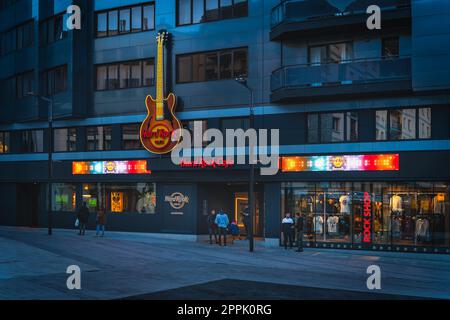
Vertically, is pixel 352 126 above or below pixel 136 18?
below

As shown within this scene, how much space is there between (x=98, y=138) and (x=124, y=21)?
23.5 feet

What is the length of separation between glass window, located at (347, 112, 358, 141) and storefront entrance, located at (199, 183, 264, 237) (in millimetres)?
6383

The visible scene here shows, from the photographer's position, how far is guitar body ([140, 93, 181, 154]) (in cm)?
3197

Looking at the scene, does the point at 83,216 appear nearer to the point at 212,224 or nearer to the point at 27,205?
the point at 212,224

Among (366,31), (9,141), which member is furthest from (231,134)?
(9,141)

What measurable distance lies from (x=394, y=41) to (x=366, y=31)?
1.38 metres

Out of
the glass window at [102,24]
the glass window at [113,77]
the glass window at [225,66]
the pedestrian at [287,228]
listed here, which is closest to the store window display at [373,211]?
the pedestrian at [287,228]

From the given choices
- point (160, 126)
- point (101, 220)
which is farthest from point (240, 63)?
point (101, 220)

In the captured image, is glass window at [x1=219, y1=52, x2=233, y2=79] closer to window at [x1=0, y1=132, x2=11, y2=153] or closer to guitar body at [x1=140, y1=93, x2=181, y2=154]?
guitar body at [x1=140, y1=93, x2=181, y2=154]

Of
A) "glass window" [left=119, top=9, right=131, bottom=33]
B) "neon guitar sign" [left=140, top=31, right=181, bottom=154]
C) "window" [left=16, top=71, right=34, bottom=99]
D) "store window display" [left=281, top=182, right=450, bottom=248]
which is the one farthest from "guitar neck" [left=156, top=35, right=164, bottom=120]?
"window" [left=16, top=71, right=34, bottom=99]

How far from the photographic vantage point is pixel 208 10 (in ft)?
105

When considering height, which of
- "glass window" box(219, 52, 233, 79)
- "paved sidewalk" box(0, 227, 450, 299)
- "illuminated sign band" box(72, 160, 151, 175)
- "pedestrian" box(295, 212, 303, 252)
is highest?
"glass window" box(219, 52, 233, 79)

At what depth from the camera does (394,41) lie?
2730 cm

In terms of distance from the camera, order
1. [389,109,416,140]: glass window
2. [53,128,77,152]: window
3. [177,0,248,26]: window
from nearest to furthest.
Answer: [389,109,416,140]: glass window < [177,0,248,26]: window < [53,128,77,152]: window
